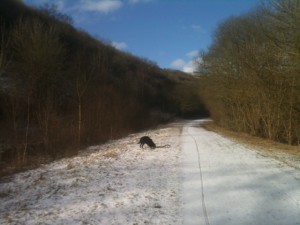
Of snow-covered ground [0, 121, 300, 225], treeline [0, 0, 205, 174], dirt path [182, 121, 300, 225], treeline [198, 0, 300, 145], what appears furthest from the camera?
treeline [0, 0, 205, 174]

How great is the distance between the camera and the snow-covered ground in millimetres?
8055

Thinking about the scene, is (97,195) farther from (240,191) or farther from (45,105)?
(45,105)

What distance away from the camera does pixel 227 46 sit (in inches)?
1526

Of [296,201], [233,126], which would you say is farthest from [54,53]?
[296,201]

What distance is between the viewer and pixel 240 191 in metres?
10.1

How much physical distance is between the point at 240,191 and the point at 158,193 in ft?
7.20

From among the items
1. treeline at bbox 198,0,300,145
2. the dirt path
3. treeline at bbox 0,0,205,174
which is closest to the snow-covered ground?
the dirt path

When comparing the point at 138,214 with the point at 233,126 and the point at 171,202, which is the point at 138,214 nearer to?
the point at 171,202

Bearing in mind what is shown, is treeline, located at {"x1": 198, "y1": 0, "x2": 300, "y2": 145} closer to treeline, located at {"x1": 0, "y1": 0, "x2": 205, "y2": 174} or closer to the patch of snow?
the patch of snow

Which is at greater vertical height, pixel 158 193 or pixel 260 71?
pixel 260 71

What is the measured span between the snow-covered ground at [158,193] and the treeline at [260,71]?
7679 mm

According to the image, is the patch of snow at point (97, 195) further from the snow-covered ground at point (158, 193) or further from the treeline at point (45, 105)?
the treeline at point (45, 105)

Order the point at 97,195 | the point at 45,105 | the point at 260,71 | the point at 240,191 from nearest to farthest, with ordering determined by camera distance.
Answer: the point at 97,195 < the point at 240,191 < the point at 45,105 < the point at 260,71

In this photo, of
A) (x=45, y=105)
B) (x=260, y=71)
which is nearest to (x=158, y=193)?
(x=45, y=105)
